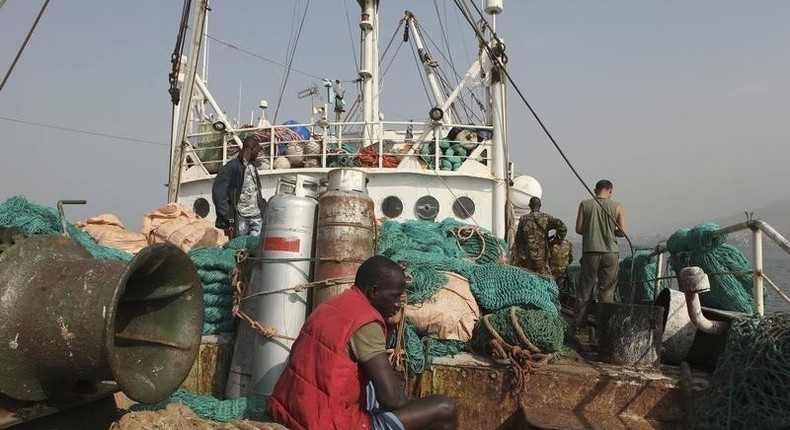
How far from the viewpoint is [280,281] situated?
13.8ft

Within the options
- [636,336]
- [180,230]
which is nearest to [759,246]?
[636,336]

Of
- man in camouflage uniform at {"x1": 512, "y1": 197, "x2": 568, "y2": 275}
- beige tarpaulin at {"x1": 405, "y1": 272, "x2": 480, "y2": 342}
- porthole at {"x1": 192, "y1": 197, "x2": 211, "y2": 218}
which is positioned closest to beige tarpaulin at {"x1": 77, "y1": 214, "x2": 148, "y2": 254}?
porthole at {"x1": 192, "y1": 197, "x2": 211, "y2": 218}

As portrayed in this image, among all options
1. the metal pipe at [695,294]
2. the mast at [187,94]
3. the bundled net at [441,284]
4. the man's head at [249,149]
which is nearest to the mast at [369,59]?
the mast at [187,94]

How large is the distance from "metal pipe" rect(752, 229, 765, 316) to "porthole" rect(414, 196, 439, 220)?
5641 mm

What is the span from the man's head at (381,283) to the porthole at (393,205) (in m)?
6.42

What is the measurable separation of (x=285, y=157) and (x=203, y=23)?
2.70 metres

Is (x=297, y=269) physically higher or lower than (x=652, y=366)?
higher

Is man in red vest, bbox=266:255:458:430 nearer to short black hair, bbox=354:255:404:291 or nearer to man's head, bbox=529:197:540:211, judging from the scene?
short black hair, bbox=354:255:404:291

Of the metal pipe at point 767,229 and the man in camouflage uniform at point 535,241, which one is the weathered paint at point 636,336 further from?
the man in camouflage uniform at point 535,241

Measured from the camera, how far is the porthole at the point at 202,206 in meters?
10.3

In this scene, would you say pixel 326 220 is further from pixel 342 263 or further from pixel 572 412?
pixel 572 412

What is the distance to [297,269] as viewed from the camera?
4270 mm

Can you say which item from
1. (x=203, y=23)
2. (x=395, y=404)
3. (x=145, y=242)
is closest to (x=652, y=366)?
(x=395, y=404)

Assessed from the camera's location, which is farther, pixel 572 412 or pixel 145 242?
pixel 145 242
